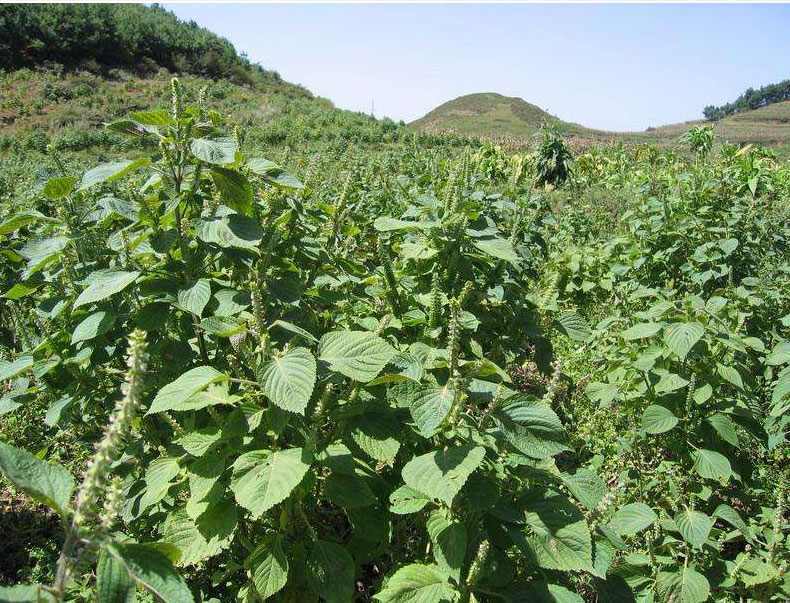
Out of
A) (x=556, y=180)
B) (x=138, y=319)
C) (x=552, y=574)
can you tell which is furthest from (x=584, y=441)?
(x=556, y=180)

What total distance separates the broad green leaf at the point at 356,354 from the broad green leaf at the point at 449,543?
1.59 feet

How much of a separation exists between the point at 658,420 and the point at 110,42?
36260 mm

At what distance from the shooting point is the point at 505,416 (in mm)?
1574

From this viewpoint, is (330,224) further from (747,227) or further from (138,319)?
(747,227)

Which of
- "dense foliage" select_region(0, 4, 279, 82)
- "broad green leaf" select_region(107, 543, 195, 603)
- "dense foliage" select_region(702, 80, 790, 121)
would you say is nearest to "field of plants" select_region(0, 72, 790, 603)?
"broad green leaf" select_region(107, 543, 195, 603)

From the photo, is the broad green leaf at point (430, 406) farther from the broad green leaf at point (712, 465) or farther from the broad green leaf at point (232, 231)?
the broad green leaf at point (712, 465)

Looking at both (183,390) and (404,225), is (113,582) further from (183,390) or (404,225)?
(404,225)

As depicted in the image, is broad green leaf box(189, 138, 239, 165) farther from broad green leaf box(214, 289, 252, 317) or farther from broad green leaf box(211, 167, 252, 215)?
broad green leaf box(214, 289, 252, 317)

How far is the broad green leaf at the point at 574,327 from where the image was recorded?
250 cm

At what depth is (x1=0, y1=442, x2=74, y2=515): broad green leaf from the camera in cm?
92

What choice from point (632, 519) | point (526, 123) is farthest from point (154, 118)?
point (526, 123)

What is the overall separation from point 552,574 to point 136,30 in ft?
123

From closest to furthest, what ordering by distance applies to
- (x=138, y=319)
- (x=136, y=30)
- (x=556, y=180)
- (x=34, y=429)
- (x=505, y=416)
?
1. (x=505, y=416)
2. (x=138, y=319)
3. (x=34, y=429)
4. (x=556, y=180)
5. (x=136, y=30)

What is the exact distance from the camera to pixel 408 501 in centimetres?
170
